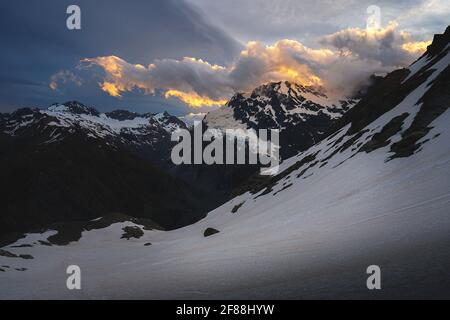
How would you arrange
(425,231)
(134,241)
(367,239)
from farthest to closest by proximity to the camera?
1. (134,241)
2. (367,239)
3. (425,231)

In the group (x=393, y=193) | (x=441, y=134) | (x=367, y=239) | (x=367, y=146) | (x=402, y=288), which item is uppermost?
(x=367, y=146)

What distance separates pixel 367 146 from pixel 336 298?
34.0 meters

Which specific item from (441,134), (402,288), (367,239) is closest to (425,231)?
(367,239)

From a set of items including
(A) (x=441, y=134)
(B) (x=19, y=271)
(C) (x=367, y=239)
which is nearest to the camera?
(C) (x=367, y=239)

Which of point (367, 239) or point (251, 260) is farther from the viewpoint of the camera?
point (251, 260)

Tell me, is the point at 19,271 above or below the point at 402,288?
below

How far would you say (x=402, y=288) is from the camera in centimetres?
697

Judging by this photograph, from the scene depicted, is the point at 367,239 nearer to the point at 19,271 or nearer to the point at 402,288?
the point at 402,288
